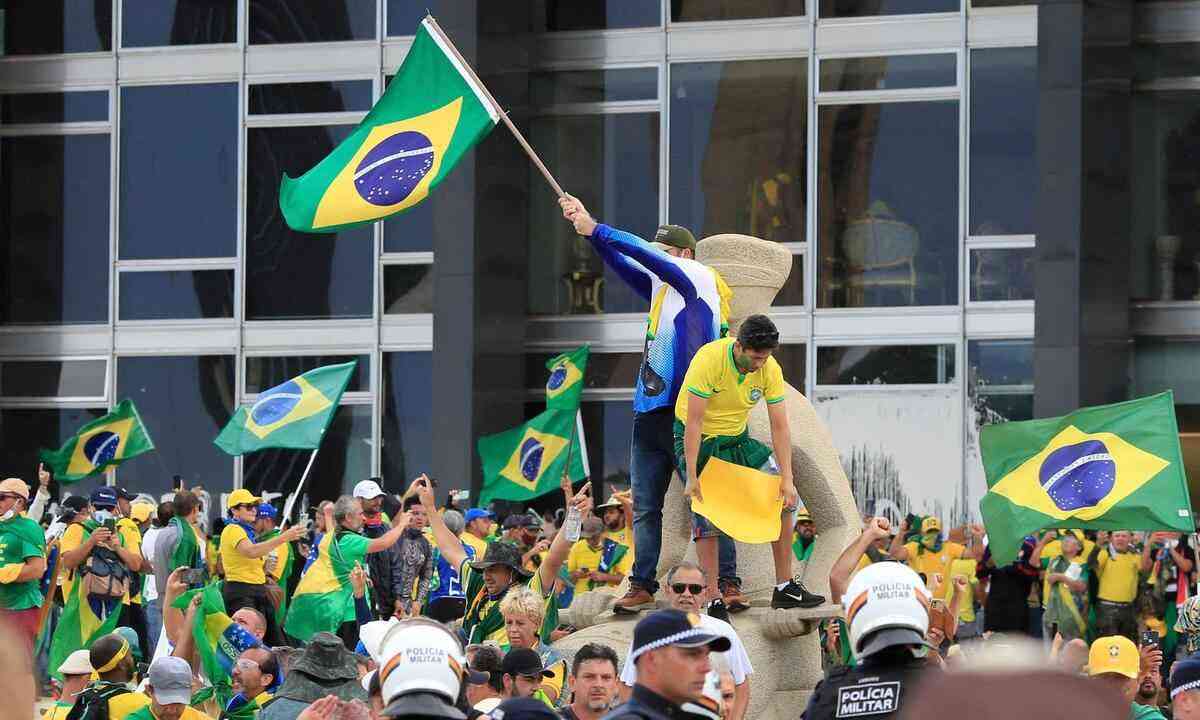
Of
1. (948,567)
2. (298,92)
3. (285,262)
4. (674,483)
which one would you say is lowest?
(948,567)

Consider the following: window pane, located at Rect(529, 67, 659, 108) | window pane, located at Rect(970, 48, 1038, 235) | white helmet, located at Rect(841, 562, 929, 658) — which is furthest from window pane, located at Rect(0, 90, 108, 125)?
white helmet, located at Rect(841, 562, 929, 658)

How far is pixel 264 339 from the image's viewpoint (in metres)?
29.0

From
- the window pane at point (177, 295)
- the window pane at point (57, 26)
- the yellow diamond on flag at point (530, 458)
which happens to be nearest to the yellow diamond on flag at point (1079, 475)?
the yellow diamond on flag at point (530, 458)

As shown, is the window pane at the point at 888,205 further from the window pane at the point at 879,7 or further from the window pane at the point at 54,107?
the window pane at the point at 54,107

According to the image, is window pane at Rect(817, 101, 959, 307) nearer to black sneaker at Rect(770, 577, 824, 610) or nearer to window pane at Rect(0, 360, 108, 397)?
window pane at Rect(0, 360, 108, 397)

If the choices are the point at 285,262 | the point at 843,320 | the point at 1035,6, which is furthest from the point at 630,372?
the point at 1035,6

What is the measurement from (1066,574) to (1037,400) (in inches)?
250

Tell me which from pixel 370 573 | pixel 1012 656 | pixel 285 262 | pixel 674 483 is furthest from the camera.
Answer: pixel 285 262

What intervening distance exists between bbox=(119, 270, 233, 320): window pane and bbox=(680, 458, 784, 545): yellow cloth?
1955 cm

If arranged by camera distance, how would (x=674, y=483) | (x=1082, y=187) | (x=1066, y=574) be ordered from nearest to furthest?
(x=674, y=483) → (x=1066, y=574) → (x=1082, y=187)

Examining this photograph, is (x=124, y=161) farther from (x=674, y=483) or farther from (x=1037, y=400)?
(x=674, y=483)

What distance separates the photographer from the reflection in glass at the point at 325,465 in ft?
93.2

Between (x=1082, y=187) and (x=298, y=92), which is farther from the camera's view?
(x=298, y=92)

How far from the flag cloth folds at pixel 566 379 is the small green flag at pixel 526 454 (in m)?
0.94
